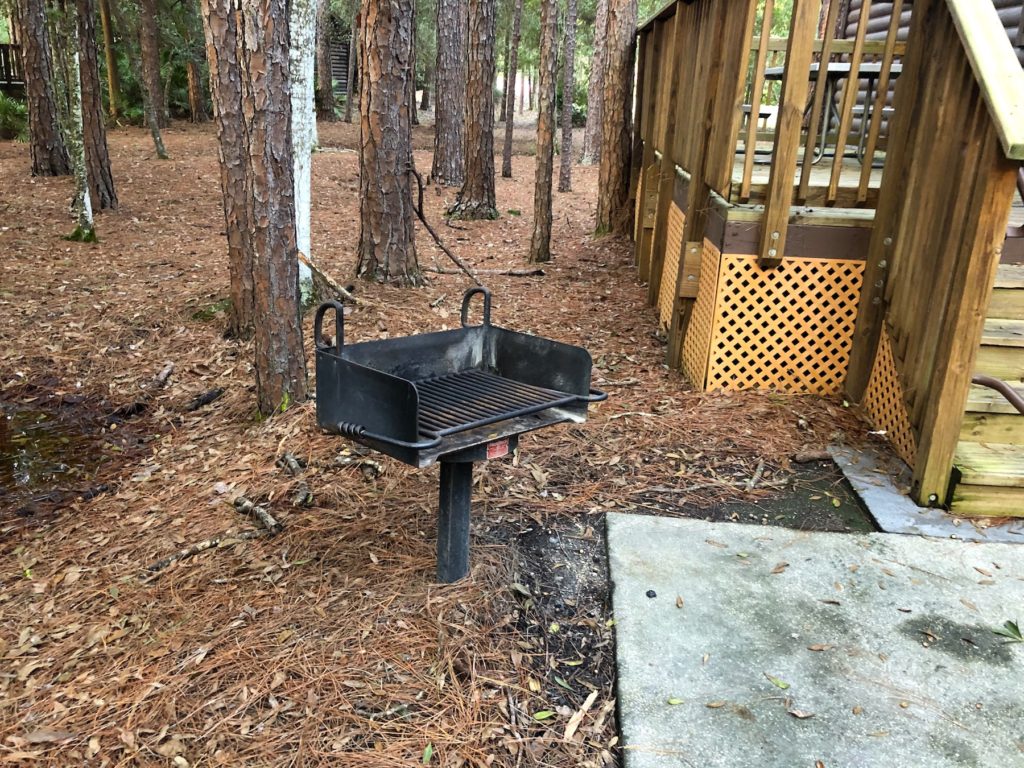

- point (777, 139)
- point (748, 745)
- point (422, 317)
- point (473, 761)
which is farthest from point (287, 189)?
point (748, 745)

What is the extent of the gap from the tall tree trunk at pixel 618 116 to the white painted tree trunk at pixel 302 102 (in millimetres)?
4943

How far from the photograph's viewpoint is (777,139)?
4.60m

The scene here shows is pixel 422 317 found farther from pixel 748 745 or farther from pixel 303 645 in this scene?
pixel 748 745

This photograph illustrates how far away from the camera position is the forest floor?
2559mm

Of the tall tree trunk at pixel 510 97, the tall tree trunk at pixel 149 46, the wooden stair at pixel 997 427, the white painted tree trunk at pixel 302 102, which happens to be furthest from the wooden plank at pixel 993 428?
the tall tree trunk at pixel 149 46

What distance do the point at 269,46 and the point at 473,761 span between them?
3.68 meters

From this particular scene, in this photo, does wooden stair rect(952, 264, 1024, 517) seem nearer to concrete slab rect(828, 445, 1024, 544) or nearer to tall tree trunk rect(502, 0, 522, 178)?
concrete slab rect(828, 445, 1024, 544)

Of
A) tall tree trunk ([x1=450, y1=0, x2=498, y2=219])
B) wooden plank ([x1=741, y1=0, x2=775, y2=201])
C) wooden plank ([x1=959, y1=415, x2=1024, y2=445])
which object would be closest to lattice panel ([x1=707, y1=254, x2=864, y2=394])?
wooden plank ([x1=741, y1=0, x2=775, y2=201])

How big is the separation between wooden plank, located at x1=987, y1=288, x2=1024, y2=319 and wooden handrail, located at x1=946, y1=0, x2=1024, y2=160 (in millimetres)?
1254

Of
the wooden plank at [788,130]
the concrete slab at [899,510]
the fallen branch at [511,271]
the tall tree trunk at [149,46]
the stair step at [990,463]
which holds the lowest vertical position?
the concrete slab at [899,510]

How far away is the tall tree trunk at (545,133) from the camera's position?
8.66 metres

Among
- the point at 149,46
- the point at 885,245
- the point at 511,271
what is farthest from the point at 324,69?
the point at 885,245

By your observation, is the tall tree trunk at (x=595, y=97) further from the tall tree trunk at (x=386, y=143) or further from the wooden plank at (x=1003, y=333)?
the wooden plank at (x=1003, y=333)

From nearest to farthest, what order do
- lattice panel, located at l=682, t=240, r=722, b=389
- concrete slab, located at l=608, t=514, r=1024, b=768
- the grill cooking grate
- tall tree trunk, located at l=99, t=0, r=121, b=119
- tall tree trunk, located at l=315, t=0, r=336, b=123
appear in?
concrete slab, located at l=608, t=514, r=1024, b=768, the grill cooking grate, lattice panel, located at l=682, t=240, r=722, b=389, tall tree trunk, located at l=99, t=0, r=121, b=119, tall tree trunk, located at l=315, t=0, r=336, b=123
